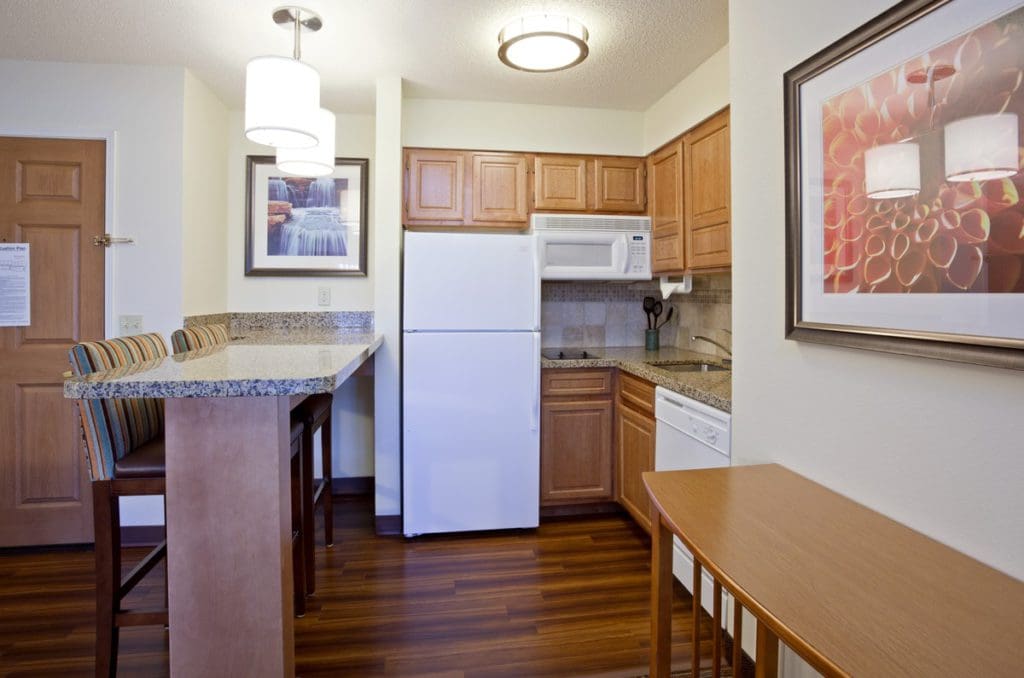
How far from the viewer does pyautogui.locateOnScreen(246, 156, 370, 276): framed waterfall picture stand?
10.3 feet

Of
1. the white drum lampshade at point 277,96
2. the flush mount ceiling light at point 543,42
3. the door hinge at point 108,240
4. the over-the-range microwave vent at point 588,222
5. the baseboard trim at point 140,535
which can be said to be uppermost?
the flush mount ceiling light at point 543,42

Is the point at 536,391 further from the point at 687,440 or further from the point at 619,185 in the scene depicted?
the point at 619,185

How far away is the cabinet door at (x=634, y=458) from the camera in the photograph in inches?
98.4

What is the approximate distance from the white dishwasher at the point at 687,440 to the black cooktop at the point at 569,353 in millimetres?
799

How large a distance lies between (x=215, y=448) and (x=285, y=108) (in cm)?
109

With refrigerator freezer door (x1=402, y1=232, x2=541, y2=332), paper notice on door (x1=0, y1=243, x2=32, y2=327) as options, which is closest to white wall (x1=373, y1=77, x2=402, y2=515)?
refrigerator freezer door (x1=402, y1=232, x2=541, y2=332)

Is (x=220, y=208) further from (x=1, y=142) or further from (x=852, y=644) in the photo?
(x=852, y=644)

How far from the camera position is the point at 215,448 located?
4.11ft

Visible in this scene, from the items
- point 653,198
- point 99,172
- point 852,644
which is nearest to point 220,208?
point 99,172

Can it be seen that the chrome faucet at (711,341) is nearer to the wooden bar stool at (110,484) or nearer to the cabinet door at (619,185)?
the cabinet door at (619,185)

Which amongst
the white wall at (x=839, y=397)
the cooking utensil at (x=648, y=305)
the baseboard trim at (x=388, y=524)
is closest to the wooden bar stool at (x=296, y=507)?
the baseboard trim at (x=388, y=524)

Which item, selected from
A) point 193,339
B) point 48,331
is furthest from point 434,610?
point 48,331

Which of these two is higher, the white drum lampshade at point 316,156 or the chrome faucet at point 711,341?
the white drum lampshade at point 316,156

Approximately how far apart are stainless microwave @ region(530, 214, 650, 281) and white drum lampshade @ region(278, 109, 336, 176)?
48.4 inches
